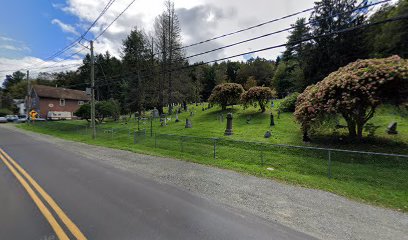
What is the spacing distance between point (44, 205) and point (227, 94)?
83.3 ft

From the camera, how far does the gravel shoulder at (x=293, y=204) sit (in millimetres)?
4918

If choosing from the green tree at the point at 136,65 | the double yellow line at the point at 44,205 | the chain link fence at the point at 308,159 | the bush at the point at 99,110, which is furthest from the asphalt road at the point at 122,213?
the green tree at the point at 136,65

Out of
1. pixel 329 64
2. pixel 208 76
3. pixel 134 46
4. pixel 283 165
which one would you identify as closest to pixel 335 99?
pixel 283 165

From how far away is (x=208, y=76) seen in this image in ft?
288

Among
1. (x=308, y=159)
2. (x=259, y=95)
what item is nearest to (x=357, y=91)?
(x=308, y=159)

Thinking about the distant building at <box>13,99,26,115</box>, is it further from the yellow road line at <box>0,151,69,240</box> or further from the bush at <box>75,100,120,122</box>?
the yellow road line at <box>0,151,69,240</box>

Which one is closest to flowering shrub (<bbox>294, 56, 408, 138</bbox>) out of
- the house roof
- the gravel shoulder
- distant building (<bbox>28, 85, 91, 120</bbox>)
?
the gravel shoulder

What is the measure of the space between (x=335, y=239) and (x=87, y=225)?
4521 millimetres

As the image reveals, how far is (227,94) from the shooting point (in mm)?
29844

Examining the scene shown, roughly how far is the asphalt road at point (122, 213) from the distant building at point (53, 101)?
5826 centimetres

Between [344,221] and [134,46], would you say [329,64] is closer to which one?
[134,46]

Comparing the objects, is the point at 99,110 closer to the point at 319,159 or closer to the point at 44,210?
the point at 319,159

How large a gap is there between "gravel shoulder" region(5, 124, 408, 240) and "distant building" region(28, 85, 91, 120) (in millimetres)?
58739

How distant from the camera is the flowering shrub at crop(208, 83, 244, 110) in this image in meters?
29.6
